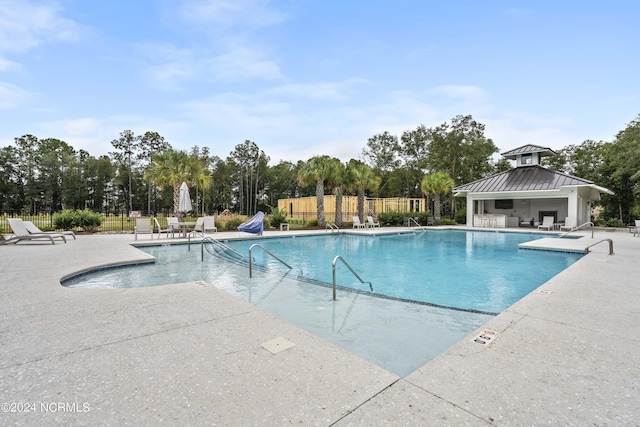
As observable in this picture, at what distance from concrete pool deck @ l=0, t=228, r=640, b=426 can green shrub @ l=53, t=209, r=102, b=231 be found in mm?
12890

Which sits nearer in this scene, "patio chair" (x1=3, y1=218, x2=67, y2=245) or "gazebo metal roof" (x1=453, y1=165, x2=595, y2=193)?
"patio chair" (x1=3, y1=218, x2=67, y2=245)

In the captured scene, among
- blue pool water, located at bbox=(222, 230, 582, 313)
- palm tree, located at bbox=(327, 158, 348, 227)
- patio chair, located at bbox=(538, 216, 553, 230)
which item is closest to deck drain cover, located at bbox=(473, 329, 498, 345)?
blue pool water, located at bbox=(222, 230, 582, 313)

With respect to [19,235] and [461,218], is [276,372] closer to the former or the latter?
[19,235]

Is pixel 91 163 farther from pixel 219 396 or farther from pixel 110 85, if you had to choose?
pixel 219 396

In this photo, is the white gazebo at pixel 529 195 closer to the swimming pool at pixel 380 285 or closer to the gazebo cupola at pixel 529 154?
the gazebo cupola at pixel 529 154

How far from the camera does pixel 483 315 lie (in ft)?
13.6

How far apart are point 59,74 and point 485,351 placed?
52.1 feet

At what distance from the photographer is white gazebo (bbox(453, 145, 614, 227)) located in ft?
60.5

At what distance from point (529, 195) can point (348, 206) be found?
474 inches

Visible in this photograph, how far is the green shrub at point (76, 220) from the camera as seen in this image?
14.0m

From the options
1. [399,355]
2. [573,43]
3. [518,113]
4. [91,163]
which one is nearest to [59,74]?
[399,355]

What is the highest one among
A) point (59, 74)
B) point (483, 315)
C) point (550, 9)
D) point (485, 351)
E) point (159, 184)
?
point (550, 9)

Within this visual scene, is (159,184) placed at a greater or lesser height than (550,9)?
lesser

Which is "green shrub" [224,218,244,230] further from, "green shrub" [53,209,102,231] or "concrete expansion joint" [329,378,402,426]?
"concrete expansion joint" [329,378,402,426]
